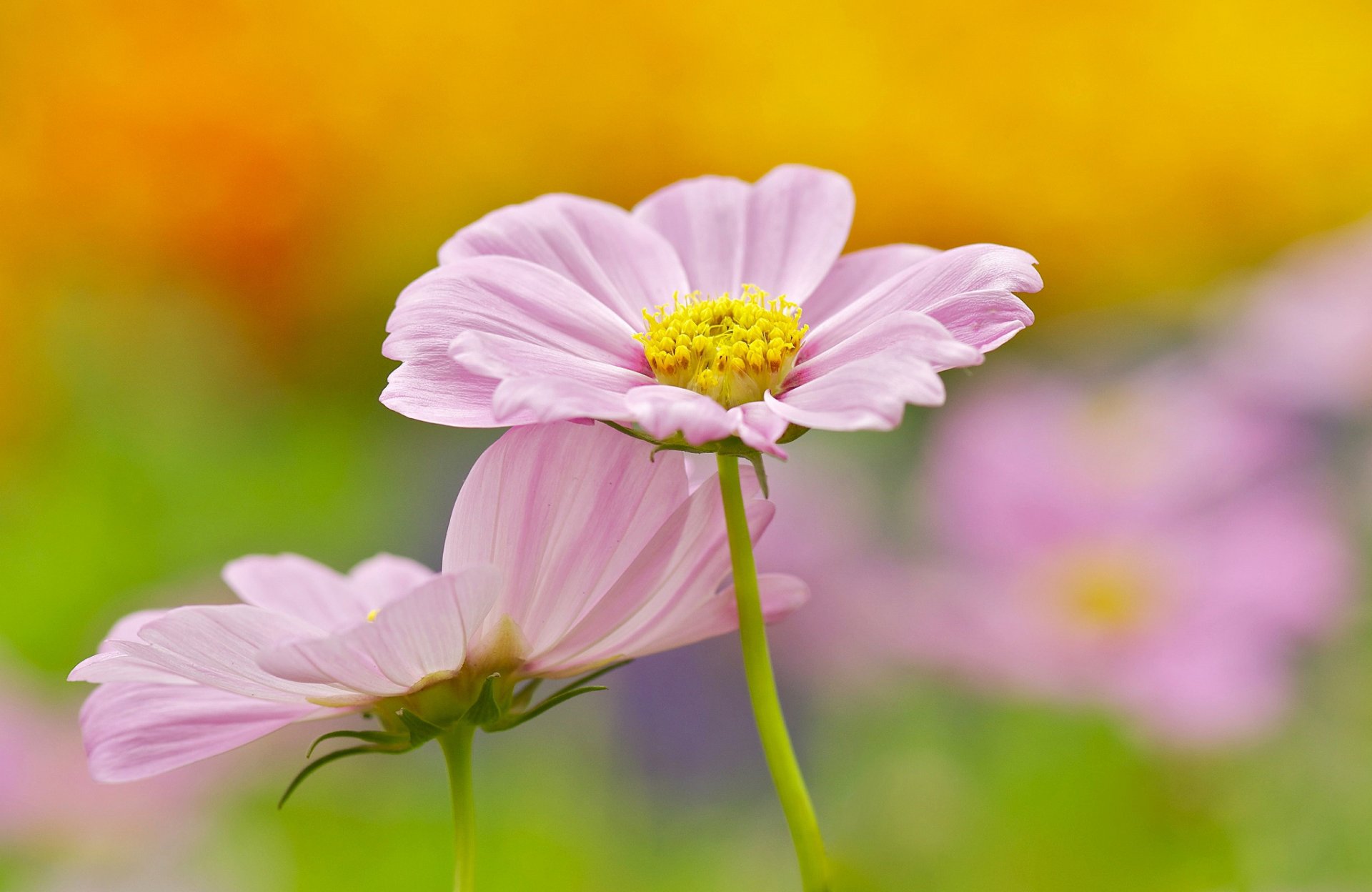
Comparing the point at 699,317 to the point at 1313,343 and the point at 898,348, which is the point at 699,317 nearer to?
the point at 898,348

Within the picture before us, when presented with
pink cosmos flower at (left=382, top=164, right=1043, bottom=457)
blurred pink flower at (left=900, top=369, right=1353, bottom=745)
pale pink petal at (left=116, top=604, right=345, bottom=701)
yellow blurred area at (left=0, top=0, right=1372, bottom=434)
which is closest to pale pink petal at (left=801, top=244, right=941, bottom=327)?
pink cosmos flower at (left=382, top=164, right=1043, bottom=457)

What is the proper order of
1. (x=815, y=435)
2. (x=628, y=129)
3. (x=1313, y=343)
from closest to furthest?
(x=1313, y=343) → (x=815, y=435) → (x=628, y=129)

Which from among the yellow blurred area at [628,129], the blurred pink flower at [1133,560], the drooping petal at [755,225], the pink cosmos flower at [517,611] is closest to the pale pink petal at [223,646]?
the pink cosmos flower at [517,611]

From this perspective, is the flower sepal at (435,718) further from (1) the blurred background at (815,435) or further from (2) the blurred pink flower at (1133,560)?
(2) the blurred pink flower at (1133,560)

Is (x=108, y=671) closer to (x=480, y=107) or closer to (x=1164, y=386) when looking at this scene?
(x=1164, y=386)

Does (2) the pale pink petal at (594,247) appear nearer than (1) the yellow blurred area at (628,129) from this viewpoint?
Yes

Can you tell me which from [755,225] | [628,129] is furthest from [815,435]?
[755,225]

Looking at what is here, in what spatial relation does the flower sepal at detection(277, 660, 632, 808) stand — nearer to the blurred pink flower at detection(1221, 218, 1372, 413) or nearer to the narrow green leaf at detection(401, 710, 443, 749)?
the narrow green leaf at detection(401, 710, 443, 749)
